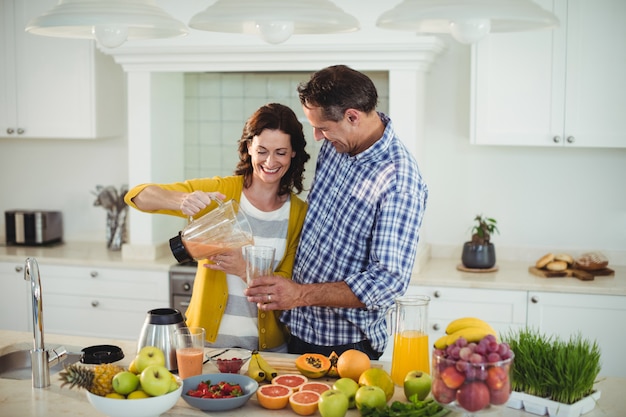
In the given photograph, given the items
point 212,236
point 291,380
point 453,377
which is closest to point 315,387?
point 291,380

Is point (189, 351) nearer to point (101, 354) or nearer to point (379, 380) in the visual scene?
point (101, 354)

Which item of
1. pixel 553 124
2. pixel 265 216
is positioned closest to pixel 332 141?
pixel 265 216

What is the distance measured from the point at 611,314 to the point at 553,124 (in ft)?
3.21

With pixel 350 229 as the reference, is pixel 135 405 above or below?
below

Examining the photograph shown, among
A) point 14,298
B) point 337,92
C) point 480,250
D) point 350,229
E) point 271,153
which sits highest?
point 337,92

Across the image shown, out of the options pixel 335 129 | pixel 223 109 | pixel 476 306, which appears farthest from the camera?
pixel 223 109

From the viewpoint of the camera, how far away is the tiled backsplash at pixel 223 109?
4633 mm

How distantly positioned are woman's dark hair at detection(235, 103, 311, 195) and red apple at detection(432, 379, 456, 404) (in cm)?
120

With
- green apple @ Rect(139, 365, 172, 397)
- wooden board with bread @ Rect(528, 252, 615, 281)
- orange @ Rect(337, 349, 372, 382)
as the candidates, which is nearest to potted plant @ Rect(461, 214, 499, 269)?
wooden board with bread @ Rect(528, 252, 615, 281)

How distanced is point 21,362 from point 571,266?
108 inches

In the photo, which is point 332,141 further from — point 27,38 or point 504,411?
point 27,38

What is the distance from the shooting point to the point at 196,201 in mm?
2564

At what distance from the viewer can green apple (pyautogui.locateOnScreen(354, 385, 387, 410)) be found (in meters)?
2.01

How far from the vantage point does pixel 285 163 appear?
9.16 ft
